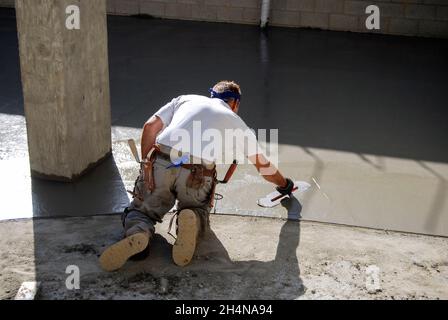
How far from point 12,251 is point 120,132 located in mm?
2194

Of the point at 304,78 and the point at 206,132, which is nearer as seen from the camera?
the point at 206,132

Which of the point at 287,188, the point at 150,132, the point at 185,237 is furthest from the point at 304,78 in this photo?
the point at 185,237

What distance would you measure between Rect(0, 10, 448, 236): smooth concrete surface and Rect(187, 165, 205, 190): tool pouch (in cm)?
74

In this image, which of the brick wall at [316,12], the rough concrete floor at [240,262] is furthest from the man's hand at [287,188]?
the brick wall at [316,12]

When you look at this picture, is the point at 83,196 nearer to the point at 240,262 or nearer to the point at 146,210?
the point at 146,210

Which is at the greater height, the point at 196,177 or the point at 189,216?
the point at 196,177

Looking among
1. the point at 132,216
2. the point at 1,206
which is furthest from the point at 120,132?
the point at 132,216

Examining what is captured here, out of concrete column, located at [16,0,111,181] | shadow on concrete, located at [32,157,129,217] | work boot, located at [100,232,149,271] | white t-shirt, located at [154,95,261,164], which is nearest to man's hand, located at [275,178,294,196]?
white t-shirt, located at [154,95,261,164]

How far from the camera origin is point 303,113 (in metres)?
6.61

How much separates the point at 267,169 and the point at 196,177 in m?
0.57

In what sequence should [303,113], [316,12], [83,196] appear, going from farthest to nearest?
[316,12]
[303,113]
[83,196]

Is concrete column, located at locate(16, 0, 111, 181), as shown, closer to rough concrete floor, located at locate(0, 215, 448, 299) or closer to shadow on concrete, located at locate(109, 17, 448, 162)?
rough concrete floor, located at locate(0, 215, 448, 299)

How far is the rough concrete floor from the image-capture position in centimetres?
365
